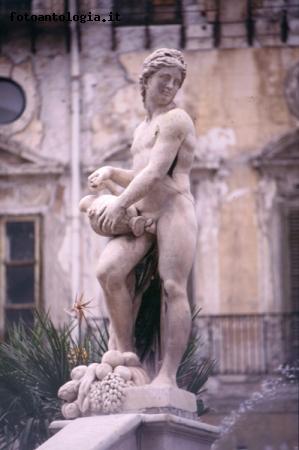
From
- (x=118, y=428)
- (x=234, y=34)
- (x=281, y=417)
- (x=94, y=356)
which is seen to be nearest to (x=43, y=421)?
(x=94, y=356)

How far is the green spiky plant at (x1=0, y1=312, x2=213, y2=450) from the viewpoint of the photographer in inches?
587

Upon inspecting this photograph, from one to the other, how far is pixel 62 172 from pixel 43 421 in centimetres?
926

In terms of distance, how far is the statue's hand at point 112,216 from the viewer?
10359mm

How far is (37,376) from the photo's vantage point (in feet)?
49.7

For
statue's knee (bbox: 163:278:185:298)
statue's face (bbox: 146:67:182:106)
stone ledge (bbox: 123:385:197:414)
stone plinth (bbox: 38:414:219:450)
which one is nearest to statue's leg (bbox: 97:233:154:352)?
statue's knee (bbox: 163:278:185:298)

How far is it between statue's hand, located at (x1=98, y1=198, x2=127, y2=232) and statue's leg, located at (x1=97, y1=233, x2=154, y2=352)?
119mm

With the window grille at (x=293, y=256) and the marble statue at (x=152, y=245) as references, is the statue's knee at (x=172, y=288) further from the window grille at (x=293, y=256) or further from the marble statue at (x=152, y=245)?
the window grille at (x=293, y=256)

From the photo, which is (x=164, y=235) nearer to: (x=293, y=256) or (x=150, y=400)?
(x=150, y=400)

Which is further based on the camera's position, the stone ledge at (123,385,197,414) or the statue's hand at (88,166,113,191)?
the statue's hand at (88,166,113,191)

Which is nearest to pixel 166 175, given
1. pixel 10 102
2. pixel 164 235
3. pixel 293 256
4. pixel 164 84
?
pixel 164 235

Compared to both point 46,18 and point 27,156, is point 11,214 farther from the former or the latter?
point 46,18

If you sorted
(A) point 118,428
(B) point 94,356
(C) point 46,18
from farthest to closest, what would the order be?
(C) point 46,18 < (B) point 94,356 < (A) point 118,428

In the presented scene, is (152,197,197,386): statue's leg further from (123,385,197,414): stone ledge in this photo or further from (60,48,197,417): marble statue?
(123,385,197,414): stone ledge

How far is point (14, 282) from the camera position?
24.0 meters
